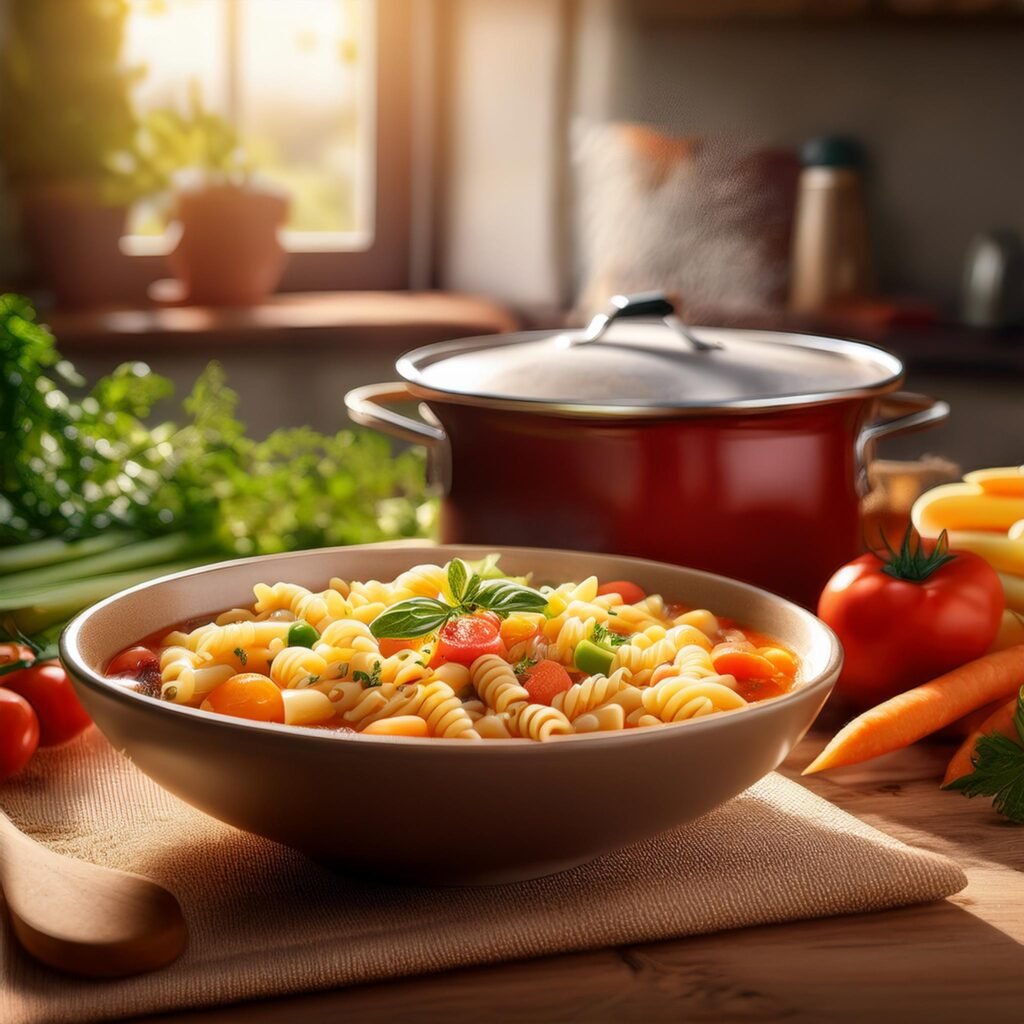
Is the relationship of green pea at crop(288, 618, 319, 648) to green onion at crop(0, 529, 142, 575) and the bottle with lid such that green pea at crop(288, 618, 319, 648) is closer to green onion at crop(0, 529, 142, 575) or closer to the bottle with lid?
green onion at crop(0, 529, 142, 575)

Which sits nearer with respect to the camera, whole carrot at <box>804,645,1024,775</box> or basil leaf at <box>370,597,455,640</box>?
basil leaf at <box>370,597,455,640</box>

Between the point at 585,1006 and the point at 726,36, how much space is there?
3.98 meters

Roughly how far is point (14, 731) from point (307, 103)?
3.69 meters

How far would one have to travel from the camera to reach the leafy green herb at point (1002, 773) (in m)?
1.28

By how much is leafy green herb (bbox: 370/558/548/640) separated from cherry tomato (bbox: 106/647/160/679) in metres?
0.21

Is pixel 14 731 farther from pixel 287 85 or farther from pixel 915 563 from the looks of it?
pixel 287 85

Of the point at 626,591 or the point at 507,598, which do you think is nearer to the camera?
the point at 507,598

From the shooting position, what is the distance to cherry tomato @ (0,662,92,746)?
1.40 metres

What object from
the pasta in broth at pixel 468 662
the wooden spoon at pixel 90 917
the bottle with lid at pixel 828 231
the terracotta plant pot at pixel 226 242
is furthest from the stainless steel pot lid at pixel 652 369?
the terracotta plant pot at pixel 226 242

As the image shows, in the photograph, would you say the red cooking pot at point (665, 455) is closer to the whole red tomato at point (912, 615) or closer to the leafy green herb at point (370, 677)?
the whole red tomato at point (912, 615)

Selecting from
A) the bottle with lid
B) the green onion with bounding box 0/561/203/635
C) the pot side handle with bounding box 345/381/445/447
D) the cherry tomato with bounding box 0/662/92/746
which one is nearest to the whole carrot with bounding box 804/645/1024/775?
the pot side handle with bounding box 345/381/445/447

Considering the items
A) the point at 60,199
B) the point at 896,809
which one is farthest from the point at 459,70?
the point at 896,809

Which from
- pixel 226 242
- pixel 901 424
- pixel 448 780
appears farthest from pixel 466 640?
pixel 226 242

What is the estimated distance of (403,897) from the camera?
109 centimetres
